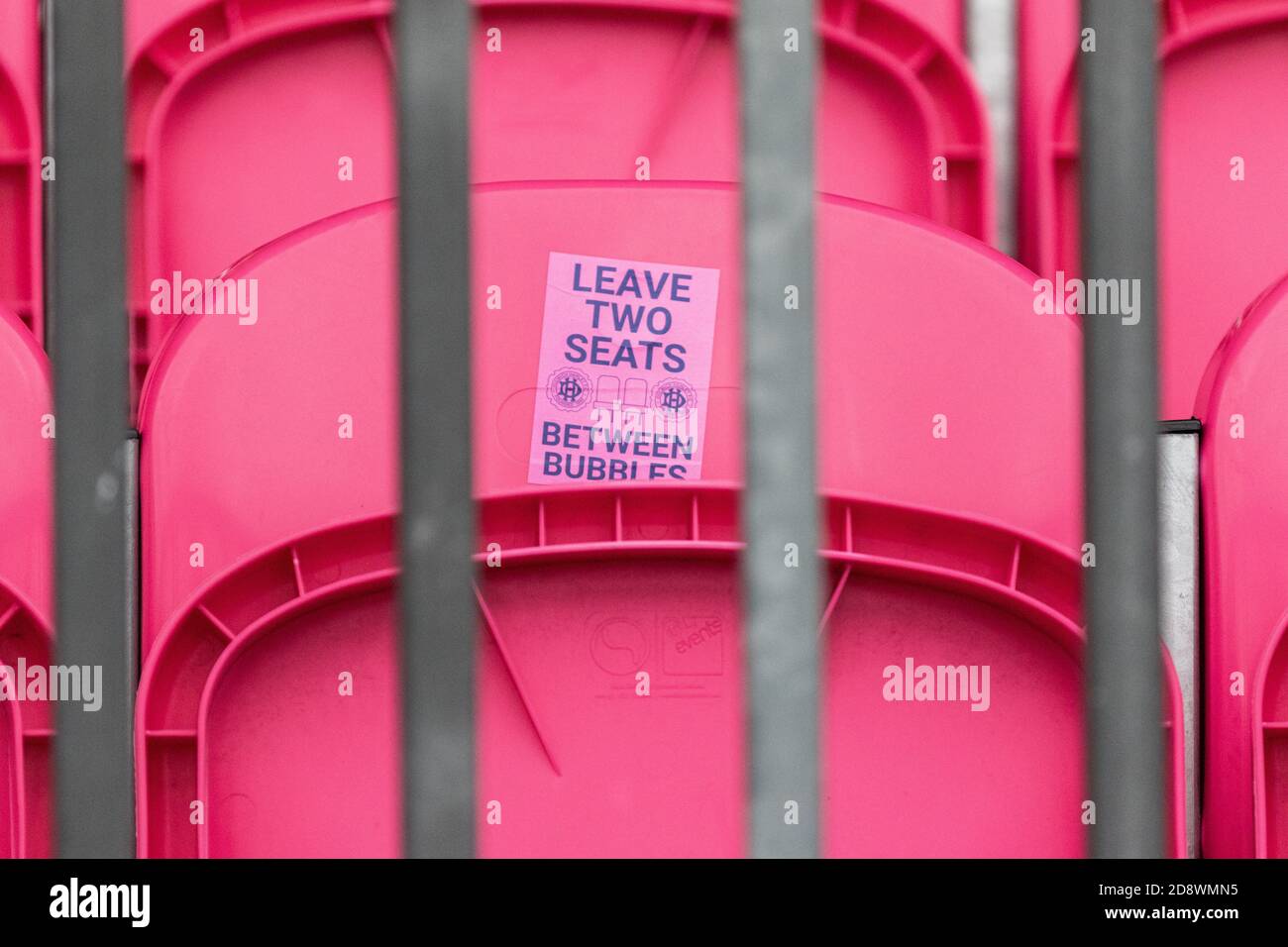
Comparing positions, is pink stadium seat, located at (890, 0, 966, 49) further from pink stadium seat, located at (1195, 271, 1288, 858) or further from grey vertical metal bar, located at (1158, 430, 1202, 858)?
grey vertical metal bar, located at (1158, 430, 1202, 858)

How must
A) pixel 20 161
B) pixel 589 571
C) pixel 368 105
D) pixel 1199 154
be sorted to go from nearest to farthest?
pixel 589 571 → pixel 20 161 → pixel 368 105 → pixel 1199 154

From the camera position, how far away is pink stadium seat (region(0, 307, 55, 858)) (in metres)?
4.58

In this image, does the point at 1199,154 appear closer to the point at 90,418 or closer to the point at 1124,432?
the point at 1124,432

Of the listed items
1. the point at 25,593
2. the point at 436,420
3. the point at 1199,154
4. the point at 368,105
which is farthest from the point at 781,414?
the point at 1199,154

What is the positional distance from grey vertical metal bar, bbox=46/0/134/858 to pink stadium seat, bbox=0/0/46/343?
14.8ft

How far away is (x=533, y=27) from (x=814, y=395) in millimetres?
4930

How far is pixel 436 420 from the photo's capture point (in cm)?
175

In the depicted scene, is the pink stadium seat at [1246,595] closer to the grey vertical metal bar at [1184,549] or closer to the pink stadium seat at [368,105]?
the grey vertical metal bar at [1184,549]

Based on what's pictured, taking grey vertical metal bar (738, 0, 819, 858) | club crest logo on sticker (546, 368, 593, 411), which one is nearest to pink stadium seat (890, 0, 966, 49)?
club crest logo on sticker (546, 368, 593, 411)

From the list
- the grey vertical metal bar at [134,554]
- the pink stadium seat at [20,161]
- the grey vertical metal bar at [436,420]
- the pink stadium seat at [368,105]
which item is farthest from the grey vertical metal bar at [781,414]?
the pink stadium seat at [20,161]

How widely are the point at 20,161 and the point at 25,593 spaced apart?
7.84ft
